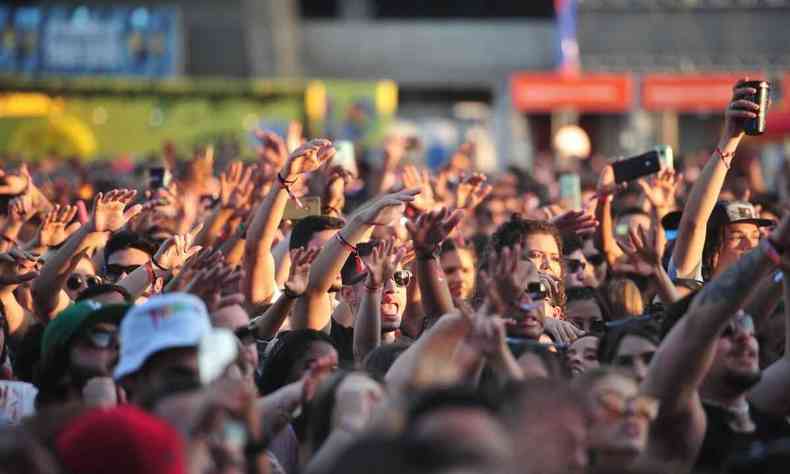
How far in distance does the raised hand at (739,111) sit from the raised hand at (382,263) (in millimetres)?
2049

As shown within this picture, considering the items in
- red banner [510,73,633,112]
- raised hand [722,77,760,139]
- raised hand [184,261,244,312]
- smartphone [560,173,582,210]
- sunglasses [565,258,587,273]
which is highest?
raised hand [722,77,760,139]

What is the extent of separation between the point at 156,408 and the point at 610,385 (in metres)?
1.51

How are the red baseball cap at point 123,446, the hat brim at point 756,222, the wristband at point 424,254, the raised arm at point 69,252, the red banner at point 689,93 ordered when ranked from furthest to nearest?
the red banner at point 689,93
the hat brim at point 756,222
the raised arm at point 69,252
the wristband at point 424,254
the red baseball cap at point 123,446

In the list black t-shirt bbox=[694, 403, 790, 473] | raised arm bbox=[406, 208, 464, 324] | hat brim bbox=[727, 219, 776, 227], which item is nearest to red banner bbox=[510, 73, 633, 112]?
hat brim bbox=[727, 219, 776, 227]

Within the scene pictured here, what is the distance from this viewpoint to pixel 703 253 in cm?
955

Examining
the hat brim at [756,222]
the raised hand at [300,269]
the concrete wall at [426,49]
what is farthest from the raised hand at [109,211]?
the concrete wall at [426,49]

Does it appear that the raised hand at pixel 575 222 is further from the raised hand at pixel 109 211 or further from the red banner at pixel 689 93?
the red banner at pixel 689 93

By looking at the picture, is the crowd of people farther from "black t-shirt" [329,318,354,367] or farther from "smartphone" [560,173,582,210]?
"smartphone" [560,173,582,210]

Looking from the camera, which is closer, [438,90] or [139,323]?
[139,323]

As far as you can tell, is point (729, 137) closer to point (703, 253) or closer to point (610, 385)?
point (703, 253)

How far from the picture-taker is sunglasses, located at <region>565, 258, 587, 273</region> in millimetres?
10406

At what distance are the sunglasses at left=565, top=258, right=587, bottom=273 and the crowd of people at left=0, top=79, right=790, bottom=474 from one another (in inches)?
0.5

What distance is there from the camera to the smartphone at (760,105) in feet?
28.9

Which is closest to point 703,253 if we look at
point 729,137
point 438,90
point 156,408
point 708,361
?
point 729,137
